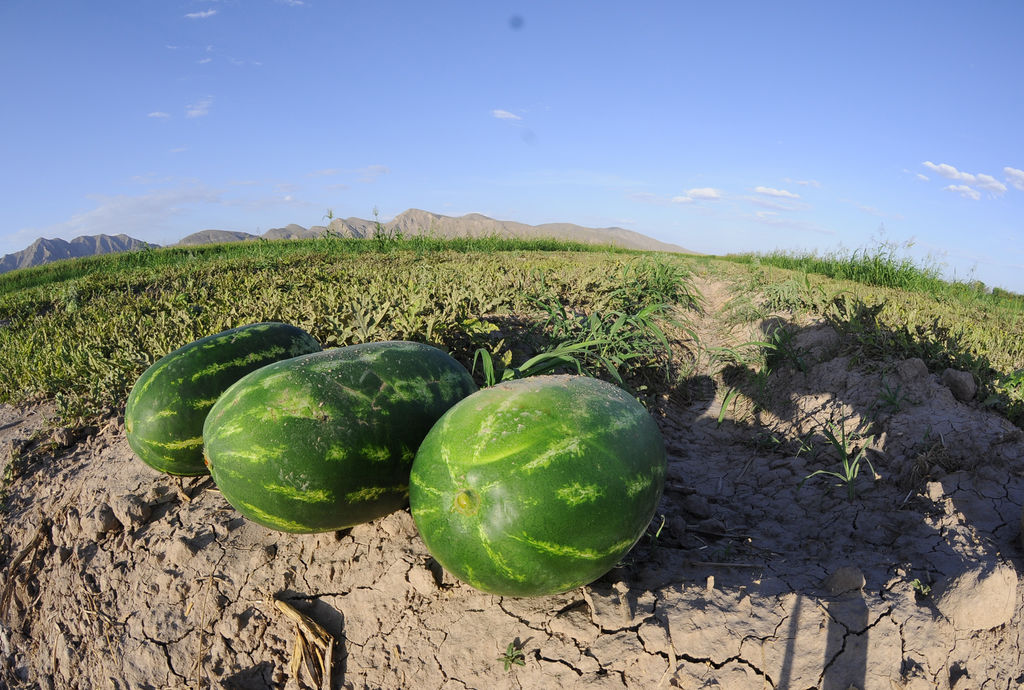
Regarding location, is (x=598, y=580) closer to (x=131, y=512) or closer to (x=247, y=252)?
(x=131, y=512)

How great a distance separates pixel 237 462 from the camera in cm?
174

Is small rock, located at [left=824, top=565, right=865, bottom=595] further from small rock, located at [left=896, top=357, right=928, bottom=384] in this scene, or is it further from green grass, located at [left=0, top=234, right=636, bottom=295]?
green grass, located at [left=0, top=234, right=636, bottom=295]

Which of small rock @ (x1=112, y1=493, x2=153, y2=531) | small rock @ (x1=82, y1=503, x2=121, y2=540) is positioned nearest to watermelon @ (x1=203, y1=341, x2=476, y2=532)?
small rock @ (x1=112, y1=493, x2=153, y2=531)

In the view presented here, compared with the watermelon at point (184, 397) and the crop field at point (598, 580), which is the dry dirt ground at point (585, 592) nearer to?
the crop field at point (598, 580)

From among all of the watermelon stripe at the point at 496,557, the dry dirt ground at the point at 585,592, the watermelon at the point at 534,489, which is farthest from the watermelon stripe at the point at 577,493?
the dry dirt ground at the point at 585,592

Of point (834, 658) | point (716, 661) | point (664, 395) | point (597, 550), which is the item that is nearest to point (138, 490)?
point (597, 550)

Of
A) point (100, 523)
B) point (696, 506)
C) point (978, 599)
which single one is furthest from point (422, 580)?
point (978, 599)

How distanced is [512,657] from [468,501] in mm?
571

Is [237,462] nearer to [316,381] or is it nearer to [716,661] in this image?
[316,381]

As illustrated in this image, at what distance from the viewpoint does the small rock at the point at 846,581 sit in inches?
70.8

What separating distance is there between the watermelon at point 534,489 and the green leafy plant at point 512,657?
221 mm

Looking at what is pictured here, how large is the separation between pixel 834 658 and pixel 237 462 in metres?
1.96

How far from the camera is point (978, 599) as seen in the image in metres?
1.83

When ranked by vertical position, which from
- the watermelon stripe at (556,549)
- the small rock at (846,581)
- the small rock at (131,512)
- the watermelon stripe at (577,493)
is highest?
the watermelon stripe at (577,493)
